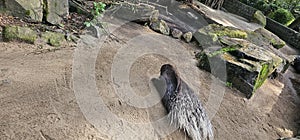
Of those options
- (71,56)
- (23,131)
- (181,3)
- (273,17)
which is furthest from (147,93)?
(273,17)

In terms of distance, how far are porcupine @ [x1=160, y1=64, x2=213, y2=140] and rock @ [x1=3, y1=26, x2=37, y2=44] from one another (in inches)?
73.9

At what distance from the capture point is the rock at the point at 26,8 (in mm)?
3582

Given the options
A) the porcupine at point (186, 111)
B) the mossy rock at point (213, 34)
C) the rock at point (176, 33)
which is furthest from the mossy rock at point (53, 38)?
the mossy rock at point (213, 34)

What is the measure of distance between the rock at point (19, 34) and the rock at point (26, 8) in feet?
1.44

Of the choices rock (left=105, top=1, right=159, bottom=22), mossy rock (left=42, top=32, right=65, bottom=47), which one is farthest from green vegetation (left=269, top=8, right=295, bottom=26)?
mossy rock (left=42, top=32, right=65, bottom=47)

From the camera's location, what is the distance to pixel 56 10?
4.07 meters

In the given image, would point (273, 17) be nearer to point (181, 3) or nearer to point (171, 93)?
point (181, 3)

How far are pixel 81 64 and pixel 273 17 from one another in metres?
9.26

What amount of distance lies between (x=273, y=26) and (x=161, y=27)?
19.1 feet

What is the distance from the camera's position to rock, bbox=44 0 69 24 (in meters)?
3.94

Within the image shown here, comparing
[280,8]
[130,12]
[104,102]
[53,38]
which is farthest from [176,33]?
[280,8]

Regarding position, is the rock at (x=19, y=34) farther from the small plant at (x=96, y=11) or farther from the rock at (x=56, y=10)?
the small plant at (x=96, y=11)

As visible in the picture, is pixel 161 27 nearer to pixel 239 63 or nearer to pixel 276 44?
pixel 239 63

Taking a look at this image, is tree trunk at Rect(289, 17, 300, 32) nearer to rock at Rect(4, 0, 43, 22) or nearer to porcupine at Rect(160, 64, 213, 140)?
porcupine at Rect(160, 64, 213, 140)
